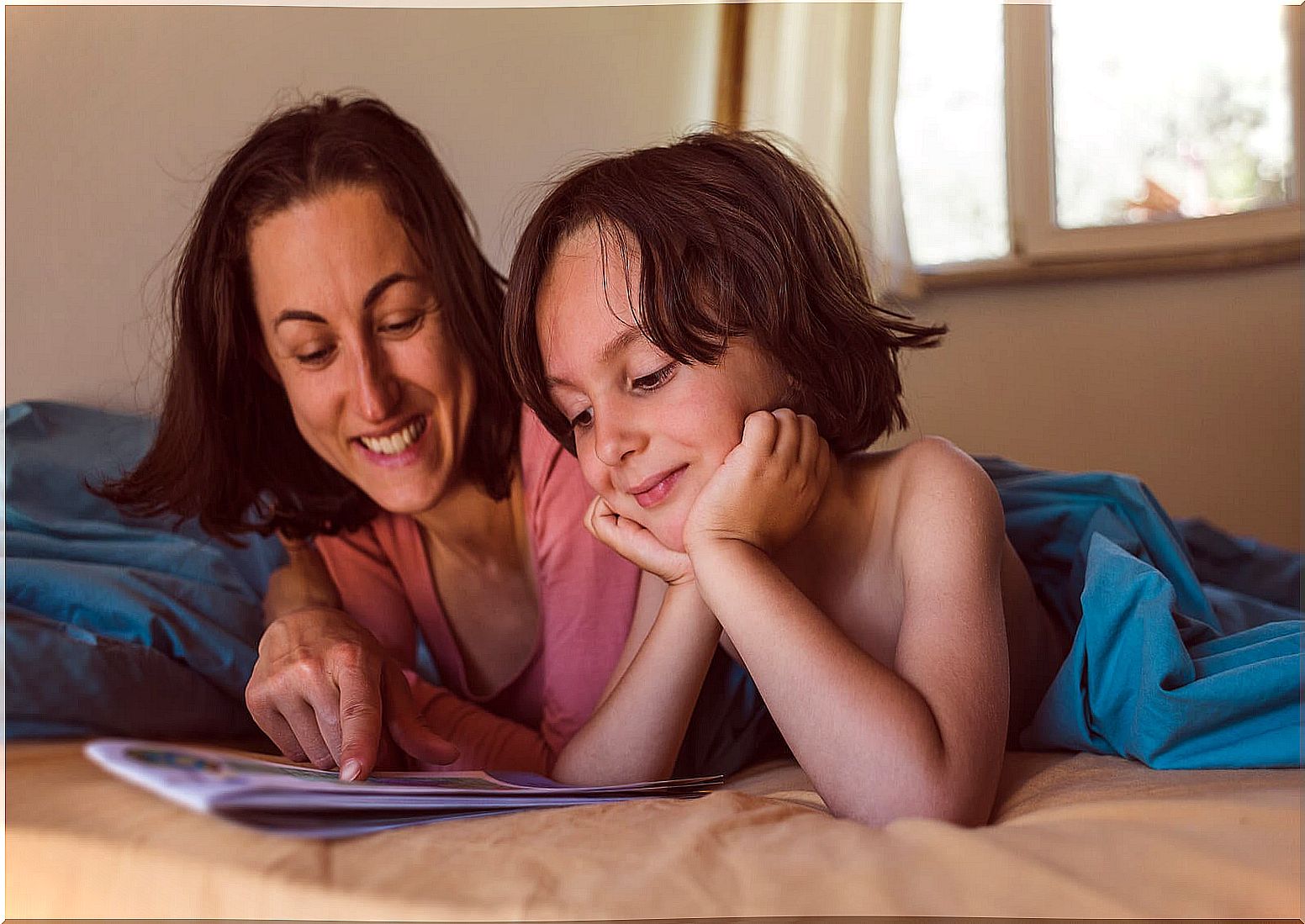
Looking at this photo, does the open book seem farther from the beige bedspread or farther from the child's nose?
the child's nose

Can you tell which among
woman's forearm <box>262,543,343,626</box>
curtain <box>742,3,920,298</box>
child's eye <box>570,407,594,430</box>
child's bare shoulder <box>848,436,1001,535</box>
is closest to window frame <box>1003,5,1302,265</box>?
curtain <box>742,3,920,298</box>

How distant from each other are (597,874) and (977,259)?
35.8 inches

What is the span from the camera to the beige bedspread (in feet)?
1.24

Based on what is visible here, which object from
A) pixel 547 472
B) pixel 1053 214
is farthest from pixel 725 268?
pixel 1053 214

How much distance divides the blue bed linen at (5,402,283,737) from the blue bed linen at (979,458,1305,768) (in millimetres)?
557

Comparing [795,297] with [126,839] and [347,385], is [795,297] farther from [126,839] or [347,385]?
[126,839]

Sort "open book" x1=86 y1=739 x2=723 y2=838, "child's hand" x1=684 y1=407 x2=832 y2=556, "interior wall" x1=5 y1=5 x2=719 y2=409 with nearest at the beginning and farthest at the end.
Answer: "open book" x1=86 y1=739 x2=723 y2=838, "child's hand" x1=684 y1=407 x2=832 y2=556, "interior wall" x1=5 y1=5 x2=719 y2=409

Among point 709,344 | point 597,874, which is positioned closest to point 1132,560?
point 709,344

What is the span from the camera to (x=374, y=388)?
2.40 feet

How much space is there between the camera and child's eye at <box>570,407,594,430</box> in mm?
664

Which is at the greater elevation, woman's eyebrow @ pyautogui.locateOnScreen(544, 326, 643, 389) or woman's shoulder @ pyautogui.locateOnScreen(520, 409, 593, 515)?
woman's eyebrow @ pyautogui.locateOnScreen(544, 326, 643, 389)

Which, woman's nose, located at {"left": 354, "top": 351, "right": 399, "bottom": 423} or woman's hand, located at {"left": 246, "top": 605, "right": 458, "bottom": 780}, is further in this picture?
woman's nose, located at {"left": 354, "top": 351, "right": 399, "bottom": 423}

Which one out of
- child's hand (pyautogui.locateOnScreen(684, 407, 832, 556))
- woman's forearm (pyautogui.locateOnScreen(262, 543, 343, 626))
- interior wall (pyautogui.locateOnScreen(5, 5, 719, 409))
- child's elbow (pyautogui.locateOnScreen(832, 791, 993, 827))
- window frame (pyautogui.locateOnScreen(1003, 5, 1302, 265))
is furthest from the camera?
window frame (pyautogui.locateOnScreen(1003, 5, 1302, 265))

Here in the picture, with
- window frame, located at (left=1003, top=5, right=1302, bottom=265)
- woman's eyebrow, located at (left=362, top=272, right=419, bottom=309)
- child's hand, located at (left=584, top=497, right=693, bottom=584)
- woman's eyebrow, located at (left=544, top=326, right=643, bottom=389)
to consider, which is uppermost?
window frame, located at (left=1003, top=5, right=1302, bottom=265)
